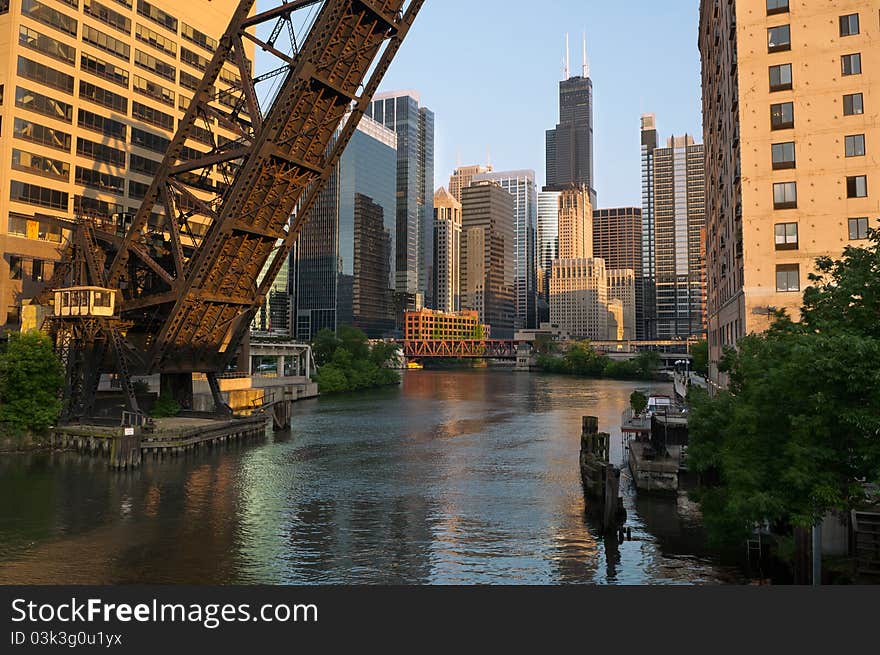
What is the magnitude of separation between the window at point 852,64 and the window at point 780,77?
2374 mm

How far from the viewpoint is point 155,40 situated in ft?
215

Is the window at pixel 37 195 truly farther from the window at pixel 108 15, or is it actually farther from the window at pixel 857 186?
the window at pixel 857 186

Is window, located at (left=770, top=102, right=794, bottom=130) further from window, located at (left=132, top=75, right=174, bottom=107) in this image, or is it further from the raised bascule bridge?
window, located at (left=132, top=75, right=174, bottom=107)

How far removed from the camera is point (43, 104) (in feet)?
177

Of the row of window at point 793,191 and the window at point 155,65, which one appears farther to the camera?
the window at point 155,65

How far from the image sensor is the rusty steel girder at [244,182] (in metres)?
36.2

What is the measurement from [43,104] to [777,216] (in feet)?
173

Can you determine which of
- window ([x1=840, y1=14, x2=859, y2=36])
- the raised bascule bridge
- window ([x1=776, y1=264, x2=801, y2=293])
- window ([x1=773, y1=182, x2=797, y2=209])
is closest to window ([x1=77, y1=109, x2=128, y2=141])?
the raised bascule bridge

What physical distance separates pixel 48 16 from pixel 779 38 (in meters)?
52.3

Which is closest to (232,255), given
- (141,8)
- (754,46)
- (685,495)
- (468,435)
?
(468,435)

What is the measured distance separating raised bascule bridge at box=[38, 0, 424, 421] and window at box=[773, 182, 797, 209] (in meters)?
21.3

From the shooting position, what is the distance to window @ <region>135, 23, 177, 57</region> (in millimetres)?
63584

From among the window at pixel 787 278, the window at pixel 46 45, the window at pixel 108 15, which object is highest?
the window at pixel 108 15

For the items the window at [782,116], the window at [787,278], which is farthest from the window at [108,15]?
the window at [787,278]
